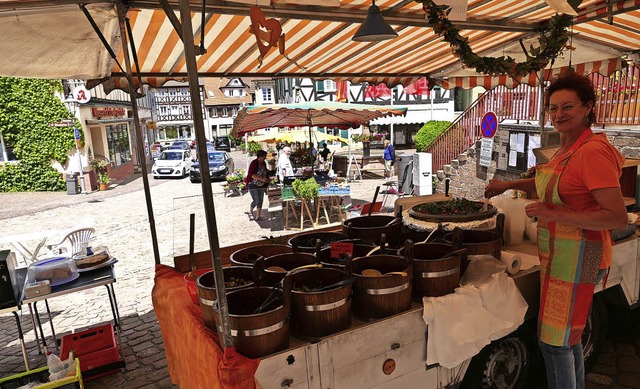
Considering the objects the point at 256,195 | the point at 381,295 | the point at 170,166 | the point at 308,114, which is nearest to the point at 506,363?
the point at 381,295

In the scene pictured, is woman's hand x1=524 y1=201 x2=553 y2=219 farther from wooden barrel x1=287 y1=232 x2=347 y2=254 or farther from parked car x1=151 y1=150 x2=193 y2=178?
parked car x1=151 y1=150 x2=193 y2=178

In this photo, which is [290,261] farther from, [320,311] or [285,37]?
[285,37]

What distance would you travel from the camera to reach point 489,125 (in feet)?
33.9

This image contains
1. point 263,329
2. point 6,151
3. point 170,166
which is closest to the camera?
point 263,329

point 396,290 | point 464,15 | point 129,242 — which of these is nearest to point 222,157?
point 129,242

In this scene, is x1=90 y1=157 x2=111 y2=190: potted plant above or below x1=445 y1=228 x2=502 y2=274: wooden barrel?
below

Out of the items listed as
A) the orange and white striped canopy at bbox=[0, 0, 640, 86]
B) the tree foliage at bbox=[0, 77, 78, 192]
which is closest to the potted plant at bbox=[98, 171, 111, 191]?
the tree foliage at bbox=[0, 77, 78, 192]

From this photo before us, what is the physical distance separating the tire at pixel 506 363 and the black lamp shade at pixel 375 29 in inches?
105

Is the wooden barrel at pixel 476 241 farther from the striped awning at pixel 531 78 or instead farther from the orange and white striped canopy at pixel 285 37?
the striped awning at pixel 531 78

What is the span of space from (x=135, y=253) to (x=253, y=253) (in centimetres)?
706

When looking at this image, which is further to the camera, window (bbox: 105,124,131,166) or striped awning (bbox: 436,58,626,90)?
window (bbox: 105,124,131,166)

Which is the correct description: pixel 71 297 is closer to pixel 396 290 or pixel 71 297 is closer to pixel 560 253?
pixel 396 290

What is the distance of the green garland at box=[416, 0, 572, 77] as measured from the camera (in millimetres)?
3961

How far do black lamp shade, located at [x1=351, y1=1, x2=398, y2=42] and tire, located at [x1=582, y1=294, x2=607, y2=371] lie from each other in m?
2.91
